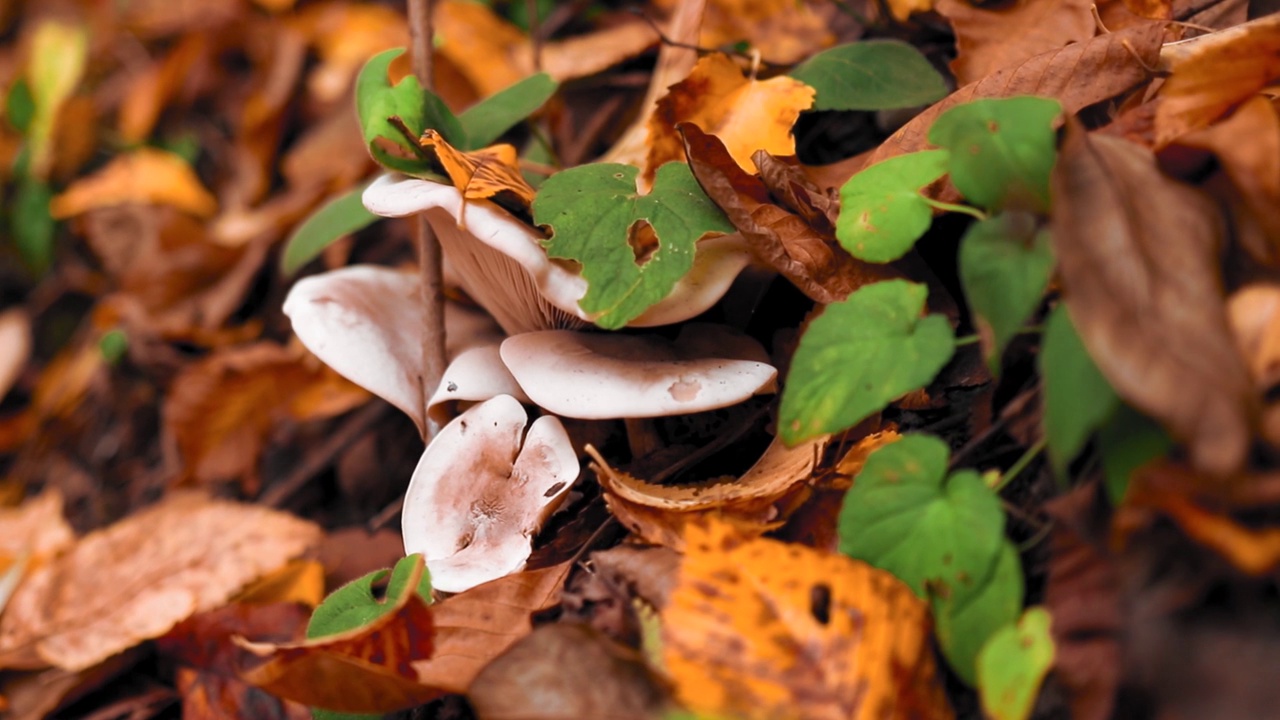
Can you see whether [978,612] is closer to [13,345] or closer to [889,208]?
[889,208]

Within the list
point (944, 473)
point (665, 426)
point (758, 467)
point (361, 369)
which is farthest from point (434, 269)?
point (944, 473)

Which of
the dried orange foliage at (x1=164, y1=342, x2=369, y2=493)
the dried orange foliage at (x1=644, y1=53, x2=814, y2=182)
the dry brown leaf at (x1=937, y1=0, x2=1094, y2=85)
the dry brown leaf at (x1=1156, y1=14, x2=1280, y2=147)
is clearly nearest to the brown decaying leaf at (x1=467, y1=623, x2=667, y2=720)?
the dried orange foliage at (x1=644, y1=53, x2=814, y2=182)

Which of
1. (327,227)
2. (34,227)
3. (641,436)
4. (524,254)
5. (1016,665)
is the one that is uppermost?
(524,254)

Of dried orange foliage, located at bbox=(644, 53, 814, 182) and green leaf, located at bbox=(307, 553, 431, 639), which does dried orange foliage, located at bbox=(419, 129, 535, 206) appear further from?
green leaf, located at bbox=(307, 553, 431, 639)

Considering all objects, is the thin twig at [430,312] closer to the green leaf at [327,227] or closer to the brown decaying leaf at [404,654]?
the green leaf at [327,227]

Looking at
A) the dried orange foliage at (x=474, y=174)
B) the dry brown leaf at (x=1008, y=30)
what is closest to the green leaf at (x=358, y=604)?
the dried orange foliage at (x=474, y=174)

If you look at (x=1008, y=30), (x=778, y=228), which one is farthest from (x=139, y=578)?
(x=1008, y=30)

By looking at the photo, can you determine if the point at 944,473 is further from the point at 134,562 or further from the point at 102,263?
the point at 102,263
